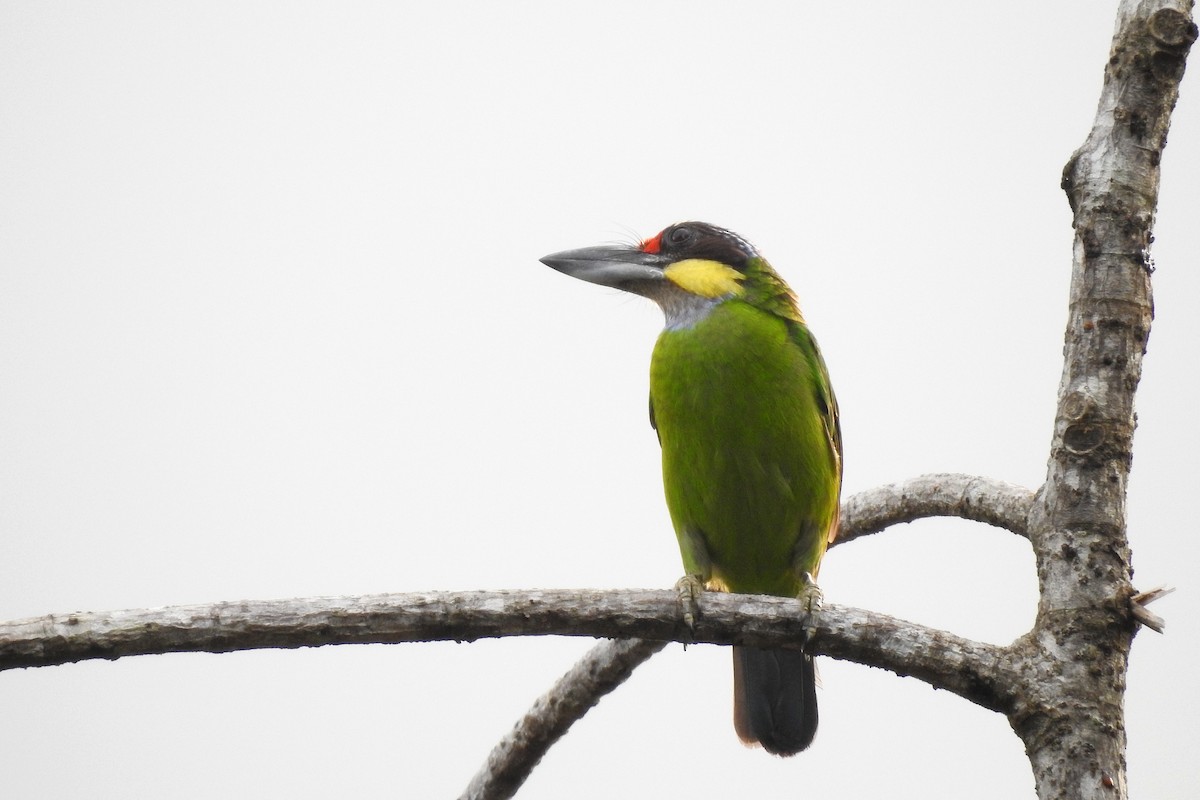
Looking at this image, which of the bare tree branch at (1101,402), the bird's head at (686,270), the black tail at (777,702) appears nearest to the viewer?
the bare tree branch at (1101,402)

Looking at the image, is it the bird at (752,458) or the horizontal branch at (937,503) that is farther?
the bird at (752,458)

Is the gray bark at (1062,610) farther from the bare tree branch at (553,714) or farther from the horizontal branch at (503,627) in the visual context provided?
the bare tree branch at (553,714)

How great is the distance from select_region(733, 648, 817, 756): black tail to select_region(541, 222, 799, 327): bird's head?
4.29 feet

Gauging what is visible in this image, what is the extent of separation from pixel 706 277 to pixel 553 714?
1776 mm

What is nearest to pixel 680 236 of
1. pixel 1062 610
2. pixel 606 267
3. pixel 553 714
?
pixel 606 267

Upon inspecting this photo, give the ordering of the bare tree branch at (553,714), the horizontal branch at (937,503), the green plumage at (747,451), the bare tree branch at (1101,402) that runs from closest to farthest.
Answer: the bare tree branch at (1101,402) → the horizontal branch at (937,503) → the bare tree branch at (553,714) → the green plumage at (747,451)

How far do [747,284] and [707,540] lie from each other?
3.41 ft

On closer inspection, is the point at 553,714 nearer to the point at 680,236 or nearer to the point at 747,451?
the point at 747,451

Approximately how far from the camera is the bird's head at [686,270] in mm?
4477

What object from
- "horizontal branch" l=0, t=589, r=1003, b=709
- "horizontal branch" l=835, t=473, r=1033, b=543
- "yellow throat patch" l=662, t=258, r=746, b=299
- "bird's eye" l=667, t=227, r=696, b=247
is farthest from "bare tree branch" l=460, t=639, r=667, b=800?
"bird's eye" l=667, t=227, r=696, b=247

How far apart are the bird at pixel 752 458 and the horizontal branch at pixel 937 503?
0.57 feet

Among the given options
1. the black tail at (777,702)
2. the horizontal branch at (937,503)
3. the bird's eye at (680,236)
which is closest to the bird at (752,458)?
the black tail at (777,702)

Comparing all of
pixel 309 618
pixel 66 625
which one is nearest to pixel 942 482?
pixel 309 618

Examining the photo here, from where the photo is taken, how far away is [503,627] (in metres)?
2.68
